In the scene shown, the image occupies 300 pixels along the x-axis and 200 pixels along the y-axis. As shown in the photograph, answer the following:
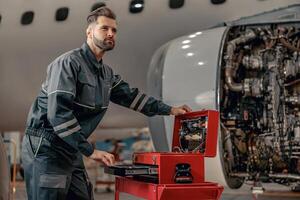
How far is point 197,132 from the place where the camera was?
3043mm

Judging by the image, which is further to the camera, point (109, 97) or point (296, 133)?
point (296, 133)

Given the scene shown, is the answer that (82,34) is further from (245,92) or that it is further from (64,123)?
(64,123)

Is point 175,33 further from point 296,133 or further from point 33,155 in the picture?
point 33,155

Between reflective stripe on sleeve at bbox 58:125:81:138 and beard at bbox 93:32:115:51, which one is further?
beard at bbox 93:32:115:51

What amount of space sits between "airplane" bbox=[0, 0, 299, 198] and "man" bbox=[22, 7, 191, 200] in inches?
130

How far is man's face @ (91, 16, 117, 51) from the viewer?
2891mm

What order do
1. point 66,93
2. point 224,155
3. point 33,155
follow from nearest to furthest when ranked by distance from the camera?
point 66,93
point 33,155
point 224,155

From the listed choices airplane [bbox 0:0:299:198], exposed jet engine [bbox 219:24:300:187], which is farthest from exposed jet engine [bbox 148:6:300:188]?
airplane [bbox 0:0:299:198]

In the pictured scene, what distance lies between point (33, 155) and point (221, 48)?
8.15ft

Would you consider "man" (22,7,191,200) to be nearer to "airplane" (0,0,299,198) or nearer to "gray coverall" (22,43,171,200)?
"gray coverall" (22,43,171,200)

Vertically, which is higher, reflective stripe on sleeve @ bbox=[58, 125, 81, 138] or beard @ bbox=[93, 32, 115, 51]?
beard @ bbox=[93, 32, 115, 51]

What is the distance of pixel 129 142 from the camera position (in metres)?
21.0

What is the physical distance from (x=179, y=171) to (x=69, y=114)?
654 mm

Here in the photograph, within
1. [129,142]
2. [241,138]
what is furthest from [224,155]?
[129,142]
